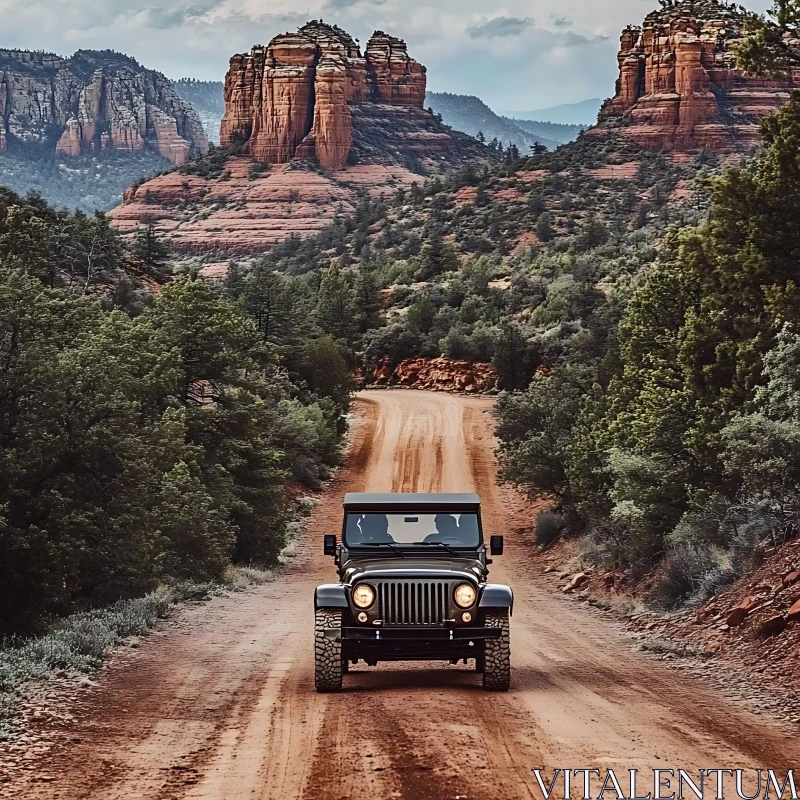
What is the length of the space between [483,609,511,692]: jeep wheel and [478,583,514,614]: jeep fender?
0.08m

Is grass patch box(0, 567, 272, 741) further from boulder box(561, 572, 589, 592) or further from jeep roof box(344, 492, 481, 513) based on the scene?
boulder box(561, 572, 589, 592)

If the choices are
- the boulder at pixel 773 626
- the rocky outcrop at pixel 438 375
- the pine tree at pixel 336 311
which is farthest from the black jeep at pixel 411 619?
the pine tree at pixel 336 311

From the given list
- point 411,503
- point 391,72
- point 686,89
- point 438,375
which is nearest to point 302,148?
point 391,72

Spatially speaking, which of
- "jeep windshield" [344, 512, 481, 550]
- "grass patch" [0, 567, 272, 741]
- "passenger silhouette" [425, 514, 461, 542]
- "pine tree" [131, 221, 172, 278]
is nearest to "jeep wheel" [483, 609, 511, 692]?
"jeep windshield" [344, 512, 481, 550]

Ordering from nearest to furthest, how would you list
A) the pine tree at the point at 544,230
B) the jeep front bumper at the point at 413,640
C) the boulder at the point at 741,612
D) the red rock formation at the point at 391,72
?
the jeep front bumper at the point at 413,640, the boulder at the point at 741,612, the pine tree at the point at 544,230, the red rock formation at the point at 391,72

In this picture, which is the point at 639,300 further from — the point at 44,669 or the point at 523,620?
the point at 44,669

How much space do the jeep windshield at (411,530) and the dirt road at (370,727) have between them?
4.84ft

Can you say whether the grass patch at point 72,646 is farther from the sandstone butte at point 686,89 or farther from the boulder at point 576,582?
the sandstone butte at point 686,89

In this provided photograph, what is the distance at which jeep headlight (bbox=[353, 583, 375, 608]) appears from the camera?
37.3 ft

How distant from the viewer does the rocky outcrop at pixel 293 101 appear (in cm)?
15900

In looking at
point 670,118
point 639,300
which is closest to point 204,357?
point 639,300

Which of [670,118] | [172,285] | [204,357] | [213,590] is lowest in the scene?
[213,590]

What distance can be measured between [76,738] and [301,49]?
161m

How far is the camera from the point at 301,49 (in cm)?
16175
